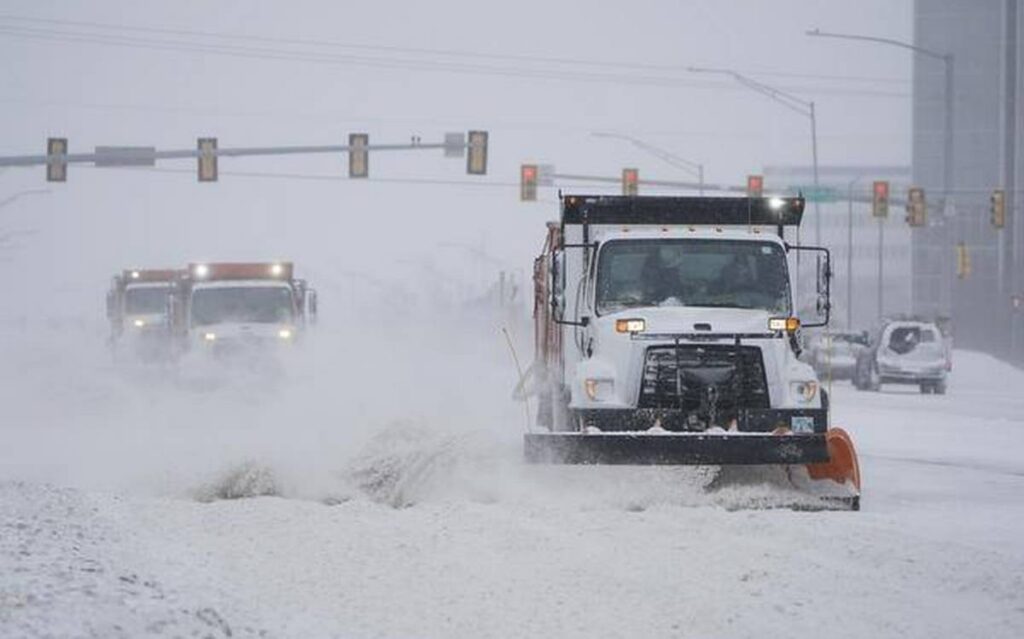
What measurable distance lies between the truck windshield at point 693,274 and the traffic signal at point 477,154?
26.1 meters

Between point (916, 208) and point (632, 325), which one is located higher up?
point (916, 208)

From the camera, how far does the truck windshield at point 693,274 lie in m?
15.9

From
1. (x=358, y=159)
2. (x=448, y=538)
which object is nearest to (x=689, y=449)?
(x=448, y=538)

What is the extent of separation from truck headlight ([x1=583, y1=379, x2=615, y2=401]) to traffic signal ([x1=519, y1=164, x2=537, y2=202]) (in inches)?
1351

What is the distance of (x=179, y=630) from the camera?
26.3 feet

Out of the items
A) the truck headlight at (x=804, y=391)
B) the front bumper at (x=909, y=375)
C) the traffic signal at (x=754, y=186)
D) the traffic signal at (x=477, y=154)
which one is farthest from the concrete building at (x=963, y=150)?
the truck headlight at (x=804, y=391)

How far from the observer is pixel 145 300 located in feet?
143

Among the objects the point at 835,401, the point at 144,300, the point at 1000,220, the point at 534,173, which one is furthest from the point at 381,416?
the point at 1000,220

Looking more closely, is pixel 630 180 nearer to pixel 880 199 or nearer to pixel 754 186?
pixel 754 186

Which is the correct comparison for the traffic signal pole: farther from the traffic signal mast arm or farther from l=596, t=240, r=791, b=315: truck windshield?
l=596, t=240, r=791, b=315: truck windshield

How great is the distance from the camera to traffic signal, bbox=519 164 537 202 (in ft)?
162

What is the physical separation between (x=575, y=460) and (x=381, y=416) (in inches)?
237

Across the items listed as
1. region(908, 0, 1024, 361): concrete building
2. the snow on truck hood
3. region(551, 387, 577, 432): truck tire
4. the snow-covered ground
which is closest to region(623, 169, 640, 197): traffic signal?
the snow-covered ground

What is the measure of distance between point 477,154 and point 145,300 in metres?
9.68
